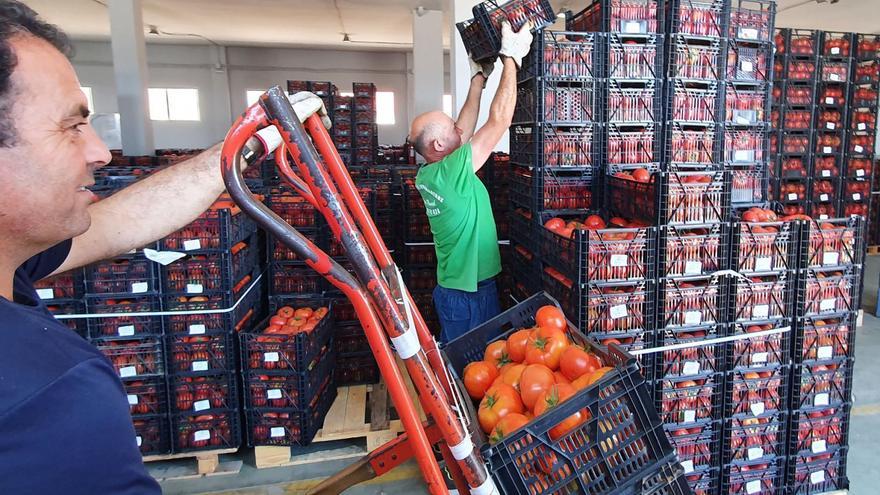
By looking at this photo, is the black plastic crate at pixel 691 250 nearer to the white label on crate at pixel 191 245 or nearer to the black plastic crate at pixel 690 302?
the black plastic crate at pixel 690 302

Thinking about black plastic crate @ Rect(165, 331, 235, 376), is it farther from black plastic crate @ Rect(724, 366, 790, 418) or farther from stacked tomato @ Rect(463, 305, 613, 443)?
black plastic crate @ Rect(724, 366, 790, 418)

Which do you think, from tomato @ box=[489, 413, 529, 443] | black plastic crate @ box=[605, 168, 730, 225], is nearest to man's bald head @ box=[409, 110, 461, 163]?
black plastic crate @ box=[605, 168, 730, 225]

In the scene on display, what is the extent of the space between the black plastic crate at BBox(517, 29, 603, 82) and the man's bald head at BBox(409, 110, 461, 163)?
25.6 inches

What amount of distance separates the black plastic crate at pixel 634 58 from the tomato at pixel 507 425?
8.53 ft

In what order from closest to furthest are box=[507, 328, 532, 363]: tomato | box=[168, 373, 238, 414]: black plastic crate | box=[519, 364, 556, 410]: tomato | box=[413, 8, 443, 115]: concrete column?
1. box=[519, 364, 556, 410]: tomato
2. box=[507, 328, 532, 363]: tomato
3. box=[168, 373, 238, 414]: black plastic crate
4. box=[413, 8, 443, 115]: concrete column

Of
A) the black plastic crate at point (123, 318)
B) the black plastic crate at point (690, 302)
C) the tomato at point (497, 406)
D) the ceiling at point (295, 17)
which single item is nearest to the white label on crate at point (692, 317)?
the black plastic crate at point (690, 302)

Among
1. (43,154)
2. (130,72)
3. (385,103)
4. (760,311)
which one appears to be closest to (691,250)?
(760,311)

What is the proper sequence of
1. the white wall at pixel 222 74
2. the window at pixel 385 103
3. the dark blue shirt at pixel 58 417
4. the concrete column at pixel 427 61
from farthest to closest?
the window at pixel 385 103 < the white wall at pixel 222 74 < the concrete column at pixel 427 61 < the dark blue shirt at pixel 58 417

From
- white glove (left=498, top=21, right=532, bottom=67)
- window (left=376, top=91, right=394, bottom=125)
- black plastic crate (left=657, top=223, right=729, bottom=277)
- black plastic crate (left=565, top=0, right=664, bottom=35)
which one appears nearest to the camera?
black plastic crate (left=657, top=223, right=729, bottom=277)

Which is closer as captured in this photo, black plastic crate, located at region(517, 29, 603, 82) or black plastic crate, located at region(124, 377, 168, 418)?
black plastic crate, located at region(517, 29, 603, 82)

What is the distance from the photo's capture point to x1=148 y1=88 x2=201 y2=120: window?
18094mm

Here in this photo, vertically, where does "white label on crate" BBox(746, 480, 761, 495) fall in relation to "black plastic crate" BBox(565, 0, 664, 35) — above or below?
below

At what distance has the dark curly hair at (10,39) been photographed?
3.07ft

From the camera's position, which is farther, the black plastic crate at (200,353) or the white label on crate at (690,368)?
the black plastic crate at (200,353)
